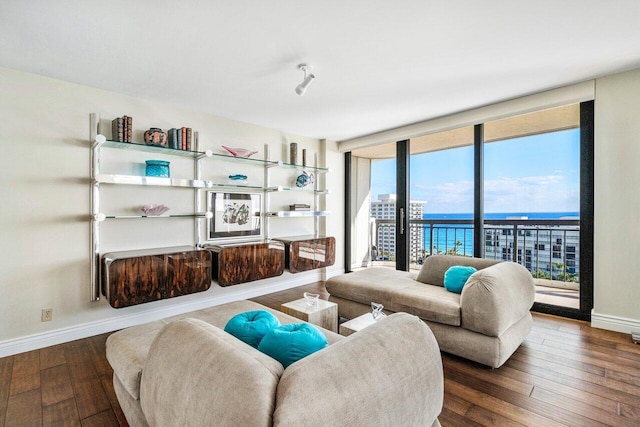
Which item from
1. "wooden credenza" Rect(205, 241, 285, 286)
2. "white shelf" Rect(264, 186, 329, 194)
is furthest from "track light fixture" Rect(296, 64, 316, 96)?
"wooden credenza" Rect(205, 241, 285, 286)

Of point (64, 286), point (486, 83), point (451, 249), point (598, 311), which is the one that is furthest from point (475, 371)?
point (64, 286)

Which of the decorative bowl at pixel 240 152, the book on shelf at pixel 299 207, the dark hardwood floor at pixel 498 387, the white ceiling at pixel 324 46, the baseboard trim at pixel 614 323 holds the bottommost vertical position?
the dark hardwood floor at pixel 498 387

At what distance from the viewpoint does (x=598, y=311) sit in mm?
2881

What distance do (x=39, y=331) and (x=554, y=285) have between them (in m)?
5.51

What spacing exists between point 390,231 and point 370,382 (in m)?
4.08

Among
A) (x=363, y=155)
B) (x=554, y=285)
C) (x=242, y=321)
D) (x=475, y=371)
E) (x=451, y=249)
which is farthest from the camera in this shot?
(x=363, y=155)

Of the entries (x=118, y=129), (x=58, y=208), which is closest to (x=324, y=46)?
(x=118, y=129)

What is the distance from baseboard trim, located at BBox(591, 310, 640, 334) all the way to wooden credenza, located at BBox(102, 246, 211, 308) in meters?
3.87

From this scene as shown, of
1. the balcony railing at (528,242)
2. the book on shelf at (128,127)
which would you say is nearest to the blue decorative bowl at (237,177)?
the book on shelf at (128,127)

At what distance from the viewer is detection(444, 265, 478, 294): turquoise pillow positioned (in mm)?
2725

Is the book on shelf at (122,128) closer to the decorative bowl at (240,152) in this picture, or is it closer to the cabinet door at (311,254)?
the decorative bowl at (240,152)

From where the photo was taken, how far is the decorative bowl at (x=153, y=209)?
10.4 ft

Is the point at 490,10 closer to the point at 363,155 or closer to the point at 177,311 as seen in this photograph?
the point at 363,155

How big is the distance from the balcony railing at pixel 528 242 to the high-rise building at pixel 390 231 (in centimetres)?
31
